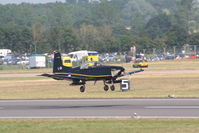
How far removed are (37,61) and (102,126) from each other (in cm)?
7113

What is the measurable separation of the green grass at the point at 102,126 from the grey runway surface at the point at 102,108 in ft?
5.74

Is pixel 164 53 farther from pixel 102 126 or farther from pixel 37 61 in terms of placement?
pixel 102 126

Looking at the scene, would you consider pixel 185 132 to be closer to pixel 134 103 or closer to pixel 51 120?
pixel 51 120

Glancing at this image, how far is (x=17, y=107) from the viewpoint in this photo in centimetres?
3055

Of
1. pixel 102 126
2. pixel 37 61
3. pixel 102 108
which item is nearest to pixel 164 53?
pixel 37 61

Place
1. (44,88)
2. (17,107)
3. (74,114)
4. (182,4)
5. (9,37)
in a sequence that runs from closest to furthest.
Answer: (74,114) < (17,107) < (44,88) < (9,37) < (182,4)

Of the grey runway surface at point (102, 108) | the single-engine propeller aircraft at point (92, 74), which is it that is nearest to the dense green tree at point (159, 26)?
the single-engine propeller aircraft at point (92, 74)

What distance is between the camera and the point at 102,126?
70.0ft

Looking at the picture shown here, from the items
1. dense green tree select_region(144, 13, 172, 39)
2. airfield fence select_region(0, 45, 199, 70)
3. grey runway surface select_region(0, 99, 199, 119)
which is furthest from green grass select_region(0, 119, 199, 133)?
dense green tree select_region(144, 13, 172, 39)

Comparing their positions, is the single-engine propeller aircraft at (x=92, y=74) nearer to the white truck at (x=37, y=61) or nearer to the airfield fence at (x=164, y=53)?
the white truck at (x=37, y=61)

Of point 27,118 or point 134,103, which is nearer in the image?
point 27,118

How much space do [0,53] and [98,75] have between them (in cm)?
8980

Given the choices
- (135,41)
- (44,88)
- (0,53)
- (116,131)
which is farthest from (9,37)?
(116,131)

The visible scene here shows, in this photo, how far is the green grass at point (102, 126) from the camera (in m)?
20.2
